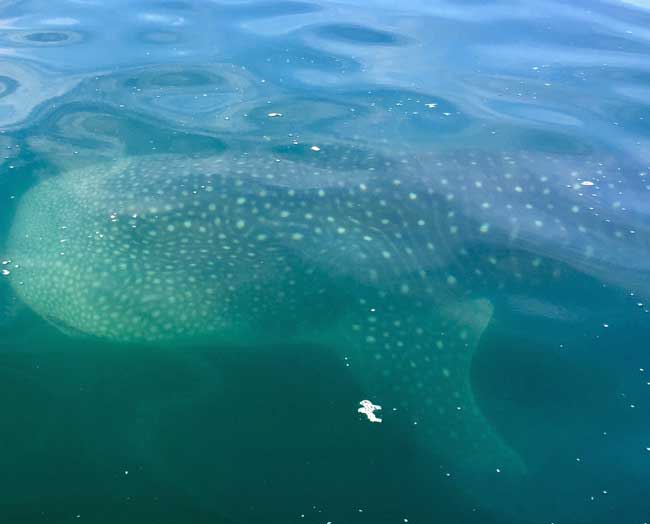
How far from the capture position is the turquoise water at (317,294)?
2.81 m

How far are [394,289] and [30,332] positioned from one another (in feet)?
7.16

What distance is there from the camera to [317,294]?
368cm

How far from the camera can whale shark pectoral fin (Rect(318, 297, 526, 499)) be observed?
9.64 feet

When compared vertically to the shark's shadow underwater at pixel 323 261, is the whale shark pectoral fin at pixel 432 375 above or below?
below

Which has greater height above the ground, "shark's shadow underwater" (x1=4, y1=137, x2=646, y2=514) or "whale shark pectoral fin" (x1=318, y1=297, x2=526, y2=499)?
"shark's shadow underwater" (x1=4, y1=137, x2=646, y2=514)

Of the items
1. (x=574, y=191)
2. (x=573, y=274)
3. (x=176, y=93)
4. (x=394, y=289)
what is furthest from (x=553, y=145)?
(x=176, y=93)

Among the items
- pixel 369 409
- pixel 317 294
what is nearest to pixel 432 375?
pixel 369 409

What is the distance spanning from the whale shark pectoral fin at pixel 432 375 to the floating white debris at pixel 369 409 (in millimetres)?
28

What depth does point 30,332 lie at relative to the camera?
3.47 m

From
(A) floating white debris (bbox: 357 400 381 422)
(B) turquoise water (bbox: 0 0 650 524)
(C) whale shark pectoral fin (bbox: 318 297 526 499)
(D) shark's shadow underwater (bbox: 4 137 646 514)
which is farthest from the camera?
(D) shark's shadow underwater (bbox: 4 137 646 514)

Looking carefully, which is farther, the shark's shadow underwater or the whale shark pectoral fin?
the shark's shadow underwater

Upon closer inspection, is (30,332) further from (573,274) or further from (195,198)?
(573,274)

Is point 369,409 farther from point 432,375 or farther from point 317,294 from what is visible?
point 317,294

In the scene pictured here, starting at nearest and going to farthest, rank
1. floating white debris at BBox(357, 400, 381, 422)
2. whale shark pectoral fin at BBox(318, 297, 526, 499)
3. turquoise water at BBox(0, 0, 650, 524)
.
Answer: turquoise water at BBox(0, 0, 650, 524)
whale shark pectoral fin at BBox(318, 297, 526, 499)
floating white debris at BBox(357, 400, 381, 422)
